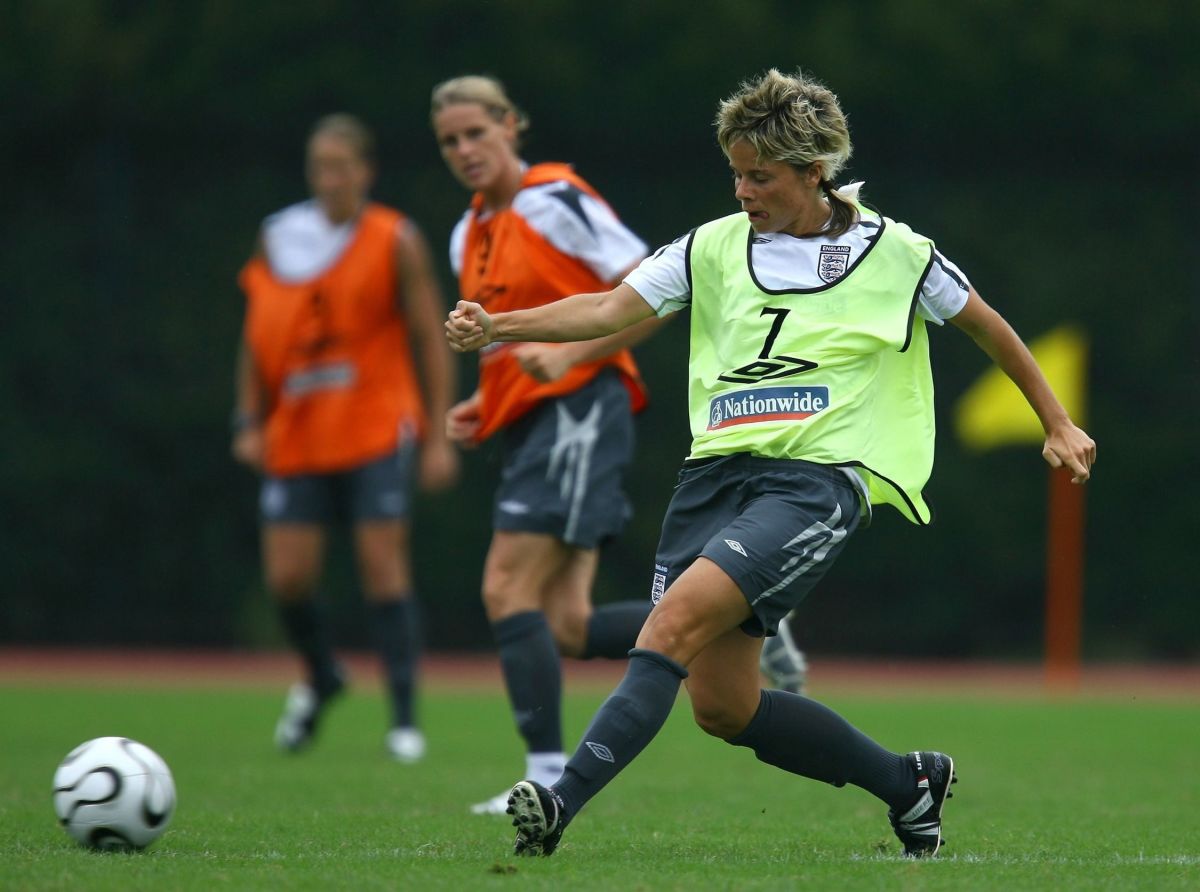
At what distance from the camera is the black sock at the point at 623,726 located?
4129mm

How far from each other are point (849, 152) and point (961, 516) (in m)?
9.43

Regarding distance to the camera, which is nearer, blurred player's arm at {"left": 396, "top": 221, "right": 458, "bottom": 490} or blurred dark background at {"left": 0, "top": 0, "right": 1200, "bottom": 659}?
blurred player's arm at {"left": 396, "top": 221, "right": 458, "bottom": 490}

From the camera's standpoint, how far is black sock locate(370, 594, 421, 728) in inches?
315

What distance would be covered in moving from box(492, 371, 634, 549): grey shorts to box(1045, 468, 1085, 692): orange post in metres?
7.96

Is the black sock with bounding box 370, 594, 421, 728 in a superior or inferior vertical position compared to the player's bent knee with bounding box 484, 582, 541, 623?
inferior

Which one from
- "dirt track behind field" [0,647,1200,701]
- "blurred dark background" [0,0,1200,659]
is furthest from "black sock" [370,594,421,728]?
"blurred dark background" [0,0,1200,659]

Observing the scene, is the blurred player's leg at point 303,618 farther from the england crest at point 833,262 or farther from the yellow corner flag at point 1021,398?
the yellow corner flag at point 1021,398

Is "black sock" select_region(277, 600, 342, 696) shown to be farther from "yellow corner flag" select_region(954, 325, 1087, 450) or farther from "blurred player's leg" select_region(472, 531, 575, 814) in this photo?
"yellow corner flag" select_region(954, 325, 1087, 450)

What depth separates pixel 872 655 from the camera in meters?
13.7

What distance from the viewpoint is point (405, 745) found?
7.83m

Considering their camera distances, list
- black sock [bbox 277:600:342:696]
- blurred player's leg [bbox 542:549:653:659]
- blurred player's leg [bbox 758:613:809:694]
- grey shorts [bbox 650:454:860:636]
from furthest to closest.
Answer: black sock [bbox 277:600:342:696], blurred player's leg [bbox 542:549:653:659], blurred player's leg [bbox 758:613:809:694], grey shorts [bbox 650:454:860:636]

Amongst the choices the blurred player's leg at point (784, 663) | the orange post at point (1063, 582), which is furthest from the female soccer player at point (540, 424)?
the orange post at point (1063, 582)

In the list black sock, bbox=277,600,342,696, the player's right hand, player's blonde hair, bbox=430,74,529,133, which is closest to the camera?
player's blonde hair, bbox=430,74,529,133

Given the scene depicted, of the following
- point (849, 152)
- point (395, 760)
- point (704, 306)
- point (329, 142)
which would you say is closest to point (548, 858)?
point (704, 306)
